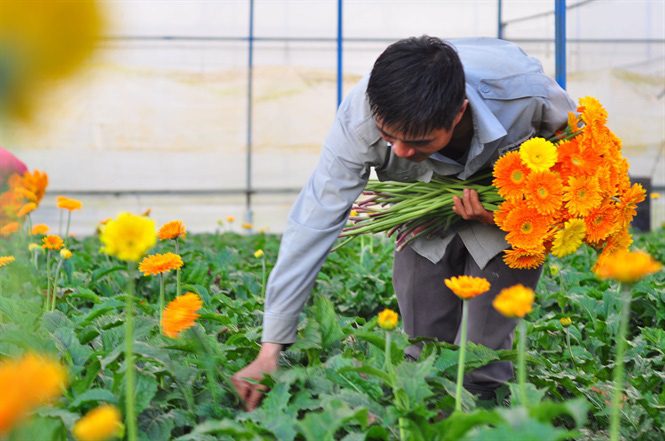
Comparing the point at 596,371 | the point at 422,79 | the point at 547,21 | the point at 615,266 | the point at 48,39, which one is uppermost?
the point at 547,21

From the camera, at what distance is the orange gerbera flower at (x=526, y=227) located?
194 cm

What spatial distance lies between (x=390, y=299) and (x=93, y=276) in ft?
3.83

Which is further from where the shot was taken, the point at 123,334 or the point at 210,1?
the point at 210,1

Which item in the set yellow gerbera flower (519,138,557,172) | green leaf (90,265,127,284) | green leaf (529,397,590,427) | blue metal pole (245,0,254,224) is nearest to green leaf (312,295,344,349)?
yellow gerbera flower (519,138,557,172)

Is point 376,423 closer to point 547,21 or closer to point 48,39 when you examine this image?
point 48,39

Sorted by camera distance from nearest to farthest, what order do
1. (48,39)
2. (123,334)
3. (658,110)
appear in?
(48,39)
(123,334)
(658,110)

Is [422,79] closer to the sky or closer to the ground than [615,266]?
closer to the sky

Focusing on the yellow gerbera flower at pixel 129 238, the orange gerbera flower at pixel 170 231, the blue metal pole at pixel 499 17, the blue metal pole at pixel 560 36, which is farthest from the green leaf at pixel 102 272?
the blue metal pole at pixel 499 17

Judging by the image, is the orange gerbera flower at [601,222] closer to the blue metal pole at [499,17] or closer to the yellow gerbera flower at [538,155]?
the yellow gerbera flower at [538,155]

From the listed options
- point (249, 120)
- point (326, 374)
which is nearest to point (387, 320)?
point (326, 374)

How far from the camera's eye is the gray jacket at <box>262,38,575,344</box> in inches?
75.2

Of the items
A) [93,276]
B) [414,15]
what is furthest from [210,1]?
[93,276]

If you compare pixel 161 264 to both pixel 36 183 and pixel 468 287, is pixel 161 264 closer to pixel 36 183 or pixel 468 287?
pixel 36 183

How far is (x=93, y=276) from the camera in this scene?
3.42m
